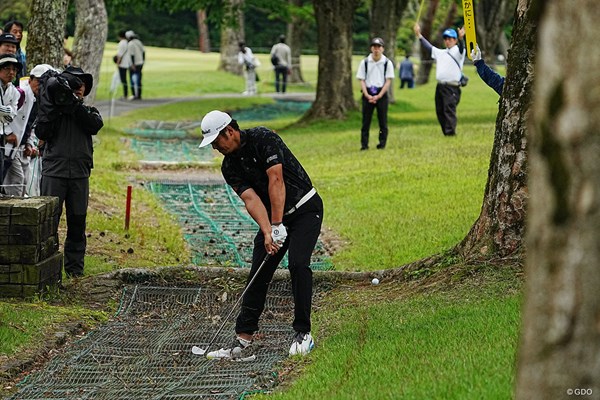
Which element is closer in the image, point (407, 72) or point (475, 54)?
point (475, 54)

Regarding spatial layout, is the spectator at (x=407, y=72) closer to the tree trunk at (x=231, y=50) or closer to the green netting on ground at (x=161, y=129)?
the tree trunk at (x=231, y=50)

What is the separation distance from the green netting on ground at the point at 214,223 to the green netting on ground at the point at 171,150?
3948 millimetres

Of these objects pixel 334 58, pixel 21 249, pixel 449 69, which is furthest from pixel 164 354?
pixel 334 58

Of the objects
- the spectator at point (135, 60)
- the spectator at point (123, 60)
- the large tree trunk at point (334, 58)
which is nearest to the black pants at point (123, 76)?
the spectator at point (123, 60)

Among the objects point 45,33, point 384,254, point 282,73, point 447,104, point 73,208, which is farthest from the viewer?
point 282,73

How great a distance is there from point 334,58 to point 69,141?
17.4m

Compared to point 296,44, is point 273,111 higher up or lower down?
lower down

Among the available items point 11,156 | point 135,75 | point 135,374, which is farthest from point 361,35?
point 135,374

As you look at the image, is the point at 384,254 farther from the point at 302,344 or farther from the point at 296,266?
the point at 302,344

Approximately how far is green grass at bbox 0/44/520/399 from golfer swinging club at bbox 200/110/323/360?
17.4 inches

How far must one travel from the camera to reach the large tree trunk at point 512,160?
9227 mm

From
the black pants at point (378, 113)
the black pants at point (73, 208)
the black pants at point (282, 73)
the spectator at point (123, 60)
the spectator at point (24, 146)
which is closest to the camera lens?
the black pants at point (73, 208)

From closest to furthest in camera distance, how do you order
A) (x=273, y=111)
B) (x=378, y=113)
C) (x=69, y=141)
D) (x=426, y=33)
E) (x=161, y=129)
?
(x=69, y=141) → (x=378, y=113) → (x=161, y=129) → (x=273, y=111) → (x=426, y=33)

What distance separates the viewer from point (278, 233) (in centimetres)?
796
